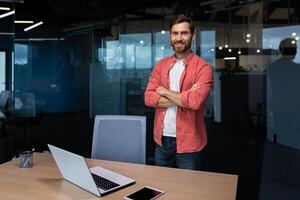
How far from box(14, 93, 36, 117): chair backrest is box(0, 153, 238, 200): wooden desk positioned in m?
2.91

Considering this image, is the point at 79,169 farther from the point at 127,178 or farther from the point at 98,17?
the point at 98,17

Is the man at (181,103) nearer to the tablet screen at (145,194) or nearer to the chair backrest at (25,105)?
the tablet screen at (145,194)

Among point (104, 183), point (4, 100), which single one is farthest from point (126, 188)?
point (4, 100)

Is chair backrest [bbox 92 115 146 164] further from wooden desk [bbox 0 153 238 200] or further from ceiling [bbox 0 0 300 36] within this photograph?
ceiling [bbox 0 0 300 36]

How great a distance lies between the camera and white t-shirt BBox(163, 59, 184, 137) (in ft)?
6.79

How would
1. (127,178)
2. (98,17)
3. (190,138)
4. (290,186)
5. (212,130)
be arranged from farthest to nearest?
(98,17), (212,130), (290,186), (190,138), (127,178)

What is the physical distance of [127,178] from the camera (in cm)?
153

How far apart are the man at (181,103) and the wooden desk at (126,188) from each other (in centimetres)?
39

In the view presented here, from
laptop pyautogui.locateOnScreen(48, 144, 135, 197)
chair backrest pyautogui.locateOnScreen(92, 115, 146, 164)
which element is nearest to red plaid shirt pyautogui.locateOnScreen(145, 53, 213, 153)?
chair backrest pyautogui.locateOnScreen(92, 115, 146, 164)

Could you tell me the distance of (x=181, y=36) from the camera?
2092 mm

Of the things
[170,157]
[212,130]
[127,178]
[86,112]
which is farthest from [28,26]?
[127,178]

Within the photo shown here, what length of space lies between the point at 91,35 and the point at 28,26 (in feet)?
3.01

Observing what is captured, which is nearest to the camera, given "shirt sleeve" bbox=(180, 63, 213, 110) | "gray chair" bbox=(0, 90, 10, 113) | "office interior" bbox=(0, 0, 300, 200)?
"shirt sleeve" bbox=(180, 63, 213, 110)

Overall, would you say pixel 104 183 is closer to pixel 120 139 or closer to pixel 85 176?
pixel 85 176
